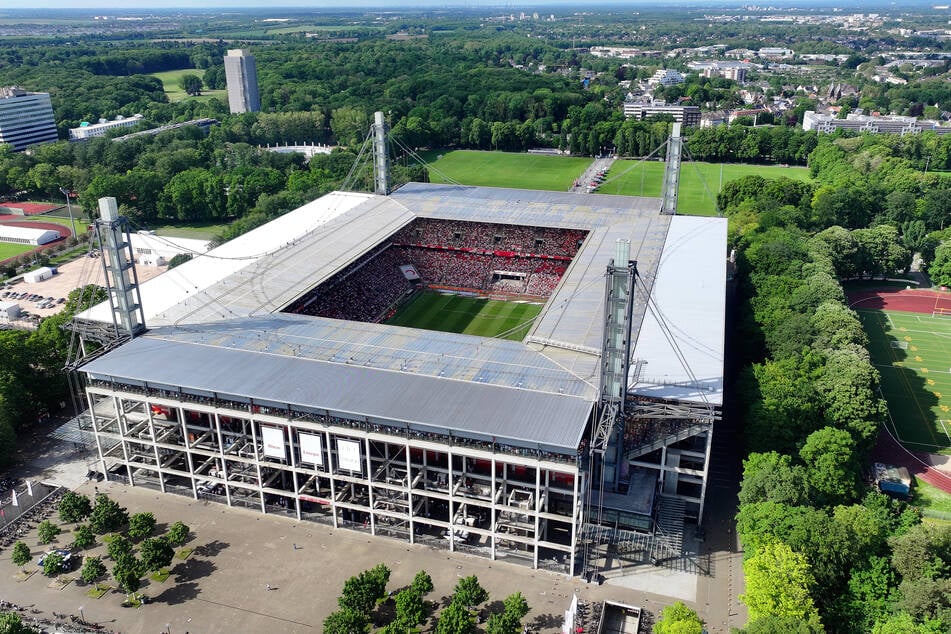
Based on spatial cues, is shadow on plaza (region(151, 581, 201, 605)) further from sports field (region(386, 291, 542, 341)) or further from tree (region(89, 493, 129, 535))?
sports field (region(386, 291, 542, 341))

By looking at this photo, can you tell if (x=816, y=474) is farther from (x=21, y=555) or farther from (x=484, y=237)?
(x=484, y=237)

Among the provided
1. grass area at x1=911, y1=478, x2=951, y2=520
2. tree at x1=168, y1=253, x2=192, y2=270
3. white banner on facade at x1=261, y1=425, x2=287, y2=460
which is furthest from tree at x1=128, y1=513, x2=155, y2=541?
grass area at x1=911, y1=478, x2=951, y2=520

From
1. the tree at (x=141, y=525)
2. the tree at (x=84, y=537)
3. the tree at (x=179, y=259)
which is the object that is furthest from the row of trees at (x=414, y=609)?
the tree at (x=179, y=259)

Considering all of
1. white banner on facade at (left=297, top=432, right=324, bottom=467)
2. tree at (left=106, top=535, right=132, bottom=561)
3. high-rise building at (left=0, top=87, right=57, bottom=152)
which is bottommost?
tree at (left=106, top=535, right=132, bottom=561)

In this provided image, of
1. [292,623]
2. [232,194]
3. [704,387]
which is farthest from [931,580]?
[232,194]

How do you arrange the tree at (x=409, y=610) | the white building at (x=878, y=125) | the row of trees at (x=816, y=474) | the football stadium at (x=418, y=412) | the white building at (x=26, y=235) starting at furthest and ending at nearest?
the white building at (x=878, y=125) < the white building at (x=26, y=235) < the football stadium at (x=418, y=412) < the tree at (x=409, y=610) < the row of trees at (x=816, y=474)

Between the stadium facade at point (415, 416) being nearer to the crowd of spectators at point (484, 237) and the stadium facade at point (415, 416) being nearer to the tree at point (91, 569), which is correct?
the tree at point (91, 569)

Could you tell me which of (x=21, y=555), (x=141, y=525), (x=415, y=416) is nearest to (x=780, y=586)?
(x=415, y=416)
